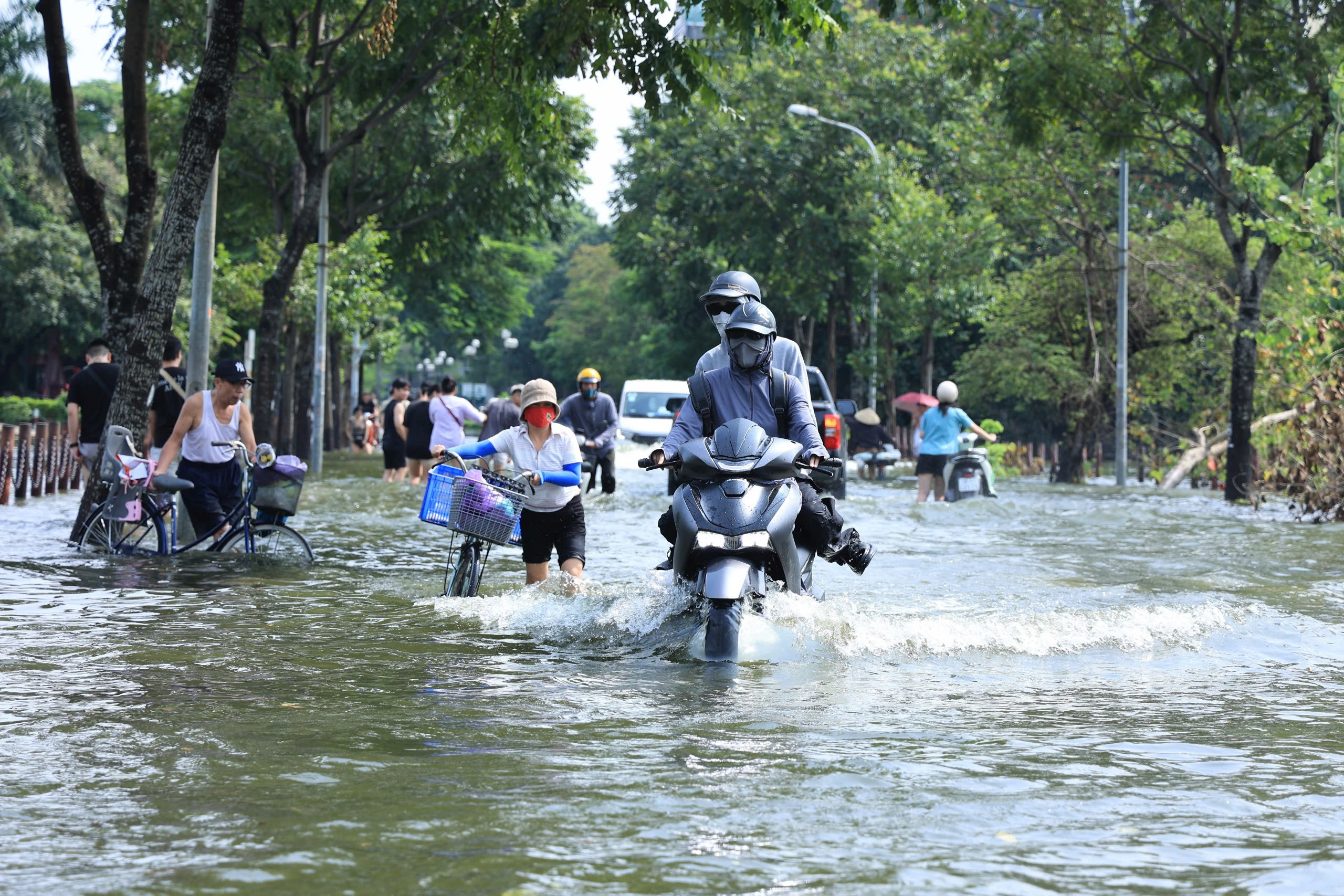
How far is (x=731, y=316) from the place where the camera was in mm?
8438

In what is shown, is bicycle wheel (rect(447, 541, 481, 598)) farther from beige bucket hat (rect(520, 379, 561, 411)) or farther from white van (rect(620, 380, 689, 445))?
white van (rect(620, 380, 689, 445))

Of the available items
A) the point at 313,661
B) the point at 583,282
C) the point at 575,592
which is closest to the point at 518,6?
the point at 575,592

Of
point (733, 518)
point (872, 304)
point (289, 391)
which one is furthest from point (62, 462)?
point (872, 304)

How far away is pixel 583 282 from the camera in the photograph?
95.7 metres

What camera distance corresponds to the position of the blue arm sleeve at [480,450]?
32.6 feet

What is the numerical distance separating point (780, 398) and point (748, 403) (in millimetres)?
172

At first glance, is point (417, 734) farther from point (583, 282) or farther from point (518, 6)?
point (583, 282)

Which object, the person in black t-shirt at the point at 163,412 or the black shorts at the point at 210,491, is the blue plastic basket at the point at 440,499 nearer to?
the black shorts at the point at 210,491

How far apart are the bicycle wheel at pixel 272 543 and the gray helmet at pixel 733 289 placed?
5.13 m

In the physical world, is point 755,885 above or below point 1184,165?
below

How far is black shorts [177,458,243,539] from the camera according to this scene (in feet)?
41.8

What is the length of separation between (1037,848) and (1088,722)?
82.6 inches

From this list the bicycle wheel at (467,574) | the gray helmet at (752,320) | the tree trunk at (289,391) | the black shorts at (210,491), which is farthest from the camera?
the tree trunk at (289,391)

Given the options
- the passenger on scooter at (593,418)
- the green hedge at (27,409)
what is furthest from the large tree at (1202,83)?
the green hedge at (27,409)
